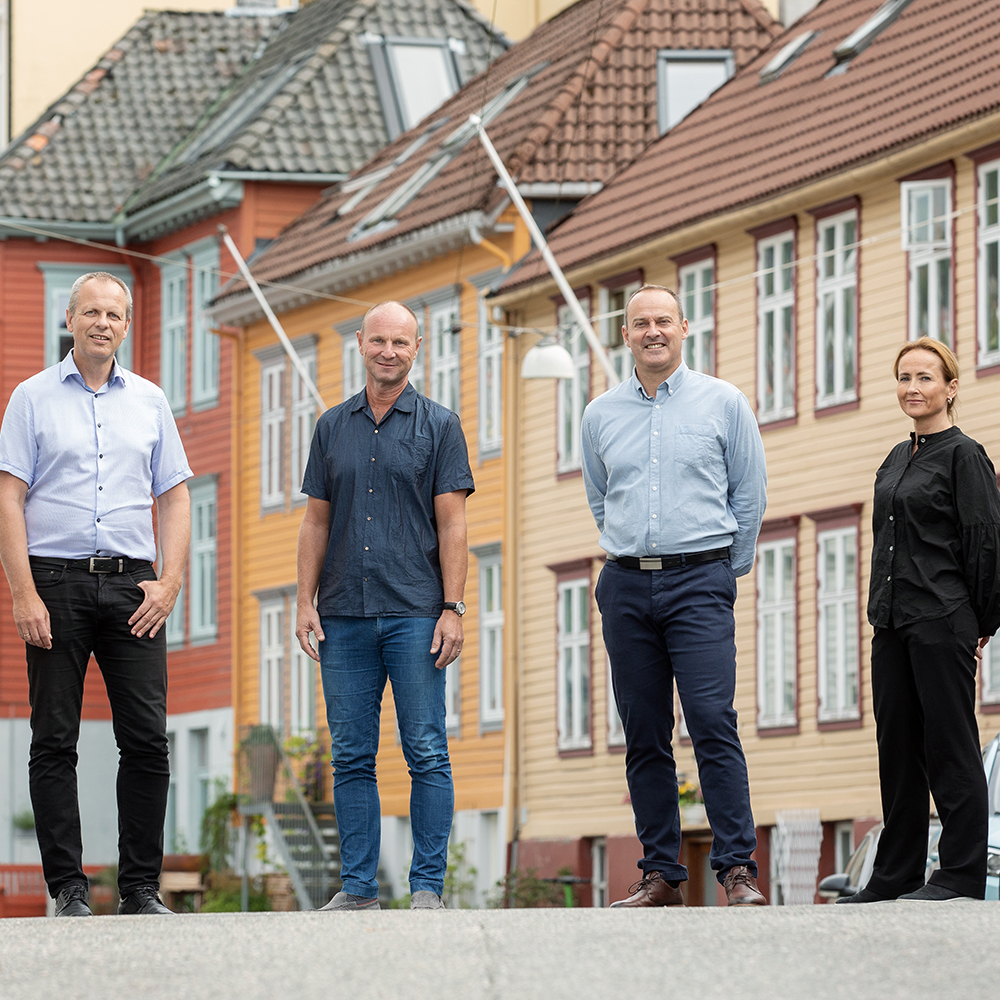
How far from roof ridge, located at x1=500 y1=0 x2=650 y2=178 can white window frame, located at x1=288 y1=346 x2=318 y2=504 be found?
6.16 m

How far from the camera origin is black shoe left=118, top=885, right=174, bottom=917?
31.5ft

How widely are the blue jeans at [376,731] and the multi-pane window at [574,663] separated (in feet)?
68.2

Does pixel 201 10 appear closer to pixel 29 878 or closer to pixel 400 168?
pixel 400 168

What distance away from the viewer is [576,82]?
33406mm

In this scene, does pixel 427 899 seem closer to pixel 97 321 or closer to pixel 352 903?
pixel 352 903

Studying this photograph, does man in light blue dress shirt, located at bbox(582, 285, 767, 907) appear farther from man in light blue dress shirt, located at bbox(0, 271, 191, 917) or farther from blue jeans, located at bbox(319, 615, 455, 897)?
man in light blue dress shirt, located at bbox(0, 271, 191, 917)

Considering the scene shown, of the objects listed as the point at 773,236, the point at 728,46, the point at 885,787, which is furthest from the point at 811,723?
the point at 885,787

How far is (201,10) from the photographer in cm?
4697

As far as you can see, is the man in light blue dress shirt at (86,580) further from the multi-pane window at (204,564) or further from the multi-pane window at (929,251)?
the multi-pane window at (204,564)

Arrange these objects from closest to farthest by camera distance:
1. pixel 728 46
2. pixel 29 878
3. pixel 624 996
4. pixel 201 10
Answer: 1. pixel 624 996
2. pixel 728 46
3. pixel 29 878
4. pixel 201 10

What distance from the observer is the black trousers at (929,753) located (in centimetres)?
961

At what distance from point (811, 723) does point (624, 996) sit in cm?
1995

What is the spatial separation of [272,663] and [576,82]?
10.1 m

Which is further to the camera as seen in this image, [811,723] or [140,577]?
[811,723]
